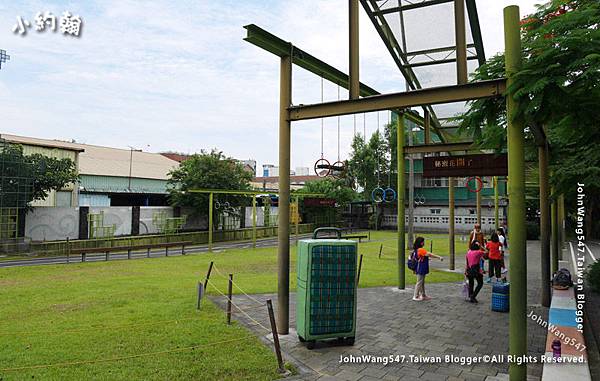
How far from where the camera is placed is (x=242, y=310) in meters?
8.43

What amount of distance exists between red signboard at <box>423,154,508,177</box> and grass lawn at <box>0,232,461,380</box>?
4522mm

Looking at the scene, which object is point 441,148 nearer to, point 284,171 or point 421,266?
point 421,266

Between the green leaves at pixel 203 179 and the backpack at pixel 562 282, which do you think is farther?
the green leaves at pixel 203 179

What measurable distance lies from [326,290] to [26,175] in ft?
74.7

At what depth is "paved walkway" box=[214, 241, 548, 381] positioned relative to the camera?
5184 mm

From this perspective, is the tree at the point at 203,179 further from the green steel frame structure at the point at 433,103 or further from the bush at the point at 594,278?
the bush at the point at 594,278

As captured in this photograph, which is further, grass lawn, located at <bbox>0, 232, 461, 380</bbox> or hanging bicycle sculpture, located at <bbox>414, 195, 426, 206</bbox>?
hanging bicycle sculpture, located at <bbox>414, 195, 426, 206</bbox>

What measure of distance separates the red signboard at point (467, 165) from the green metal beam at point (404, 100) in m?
2.68

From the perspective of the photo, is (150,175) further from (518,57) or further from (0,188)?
(518,57)

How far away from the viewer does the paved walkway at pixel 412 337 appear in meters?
5.18

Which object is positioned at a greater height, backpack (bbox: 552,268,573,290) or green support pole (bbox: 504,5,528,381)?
green support pole (bbox: 504,5,528,381)

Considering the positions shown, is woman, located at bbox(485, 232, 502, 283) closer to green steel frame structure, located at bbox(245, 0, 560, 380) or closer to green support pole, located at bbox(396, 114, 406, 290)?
green steel frame structure, located at bbox(245, 0, 560, 380)

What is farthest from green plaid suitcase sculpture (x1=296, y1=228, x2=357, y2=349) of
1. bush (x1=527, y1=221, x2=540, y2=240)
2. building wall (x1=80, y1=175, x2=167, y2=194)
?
building wall (x1=80, y1=175, x2=167, y2=194)

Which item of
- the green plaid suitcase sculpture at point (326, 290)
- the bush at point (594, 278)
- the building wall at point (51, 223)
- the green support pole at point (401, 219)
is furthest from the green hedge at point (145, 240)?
the bush at point (594, 278)
